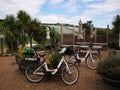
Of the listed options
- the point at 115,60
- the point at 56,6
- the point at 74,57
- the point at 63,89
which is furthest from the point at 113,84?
the point at 56,6

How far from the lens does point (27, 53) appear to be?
5.84 meters

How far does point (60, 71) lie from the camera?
5.04 metres

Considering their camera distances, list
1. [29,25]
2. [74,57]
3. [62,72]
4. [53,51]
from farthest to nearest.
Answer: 1. [29,25]
2. [74,57]
3. [53,51]
4. [62,72]

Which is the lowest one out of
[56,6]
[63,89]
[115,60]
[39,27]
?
[63,89]

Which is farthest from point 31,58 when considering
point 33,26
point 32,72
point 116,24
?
point 116,24

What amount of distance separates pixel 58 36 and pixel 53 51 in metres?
10.00

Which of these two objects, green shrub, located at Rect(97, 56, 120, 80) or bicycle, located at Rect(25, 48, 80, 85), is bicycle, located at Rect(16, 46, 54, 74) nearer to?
bicycle, located at Rect(25, 48, 80, 85)

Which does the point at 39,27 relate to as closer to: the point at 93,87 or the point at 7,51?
the point at 7,51

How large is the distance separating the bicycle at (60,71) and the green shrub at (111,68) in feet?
2.72

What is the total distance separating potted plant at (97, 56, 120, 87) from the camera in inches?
160

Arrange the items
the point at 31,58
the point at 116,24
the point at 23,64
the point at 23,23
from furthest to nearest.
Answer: the point at 116,24 < the point at 23,23 < the point at 23,64 < the point at 31,58

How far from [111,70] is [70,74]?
4.09 ft

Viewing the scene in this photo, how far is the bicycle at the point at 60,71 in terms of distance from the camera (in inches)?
196

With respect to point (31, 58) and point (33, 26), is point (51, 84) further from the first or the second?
point (33, 26)
